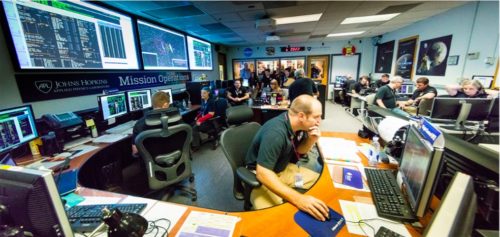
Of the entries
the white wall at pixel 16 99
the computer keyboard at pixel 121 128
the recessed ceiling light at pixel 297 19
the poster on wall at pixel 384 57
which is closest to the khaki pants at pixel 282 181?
the computer keyboard at pixel 121 128

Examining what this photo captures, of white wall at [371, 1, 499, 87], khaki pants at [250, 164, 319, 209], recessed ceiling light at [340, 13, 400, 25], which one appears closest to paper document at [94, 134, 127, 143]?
khaki pants at [250, 164, 319, 209]

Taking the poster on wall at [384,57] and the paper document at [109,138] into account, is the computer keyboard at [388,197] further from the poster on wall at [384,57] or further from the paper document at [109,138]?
the poster on wall at [384,57]

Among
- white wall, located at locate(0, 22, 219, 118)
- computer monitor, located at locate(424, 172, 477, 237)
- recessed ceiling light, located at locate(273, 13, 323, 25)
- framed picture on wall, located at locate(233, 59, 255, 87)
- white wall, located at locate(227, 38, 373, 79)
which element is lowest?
computer monitor, located at locate(424, 172, 477, 237)

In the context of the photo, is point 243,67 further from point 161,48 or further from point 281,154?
point 281,154

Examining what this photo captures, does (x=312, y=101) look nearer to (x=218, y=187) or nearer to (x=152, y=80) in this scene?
(x=218, y=187)

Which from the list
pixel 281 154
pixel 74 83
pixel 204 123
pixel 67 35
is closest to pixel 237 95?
pixel 204 123

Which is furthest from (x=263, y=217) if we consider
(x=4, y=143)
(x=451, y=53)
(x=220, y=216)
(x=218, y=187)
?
(x=451, y=53)

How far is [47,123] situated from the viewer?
2.01 metres

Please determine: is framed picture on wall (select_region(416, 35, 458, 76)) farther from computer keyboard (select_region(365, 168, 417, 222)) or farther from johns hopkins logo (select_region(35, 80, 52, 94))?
johns hopkins logo (select_region(35, 80, 52, 94))

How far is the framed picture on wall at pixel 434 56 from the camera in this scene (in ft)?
14.4

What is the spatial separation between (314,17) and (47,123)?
491 cm

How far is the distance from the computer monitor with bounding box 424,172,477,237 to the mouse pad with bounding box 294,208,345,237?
40cm

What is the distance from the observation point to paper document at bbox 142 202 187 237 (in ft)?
3.07

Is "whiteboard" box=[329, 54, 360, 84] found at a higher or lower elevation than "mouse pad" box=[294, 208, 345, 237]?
higher
